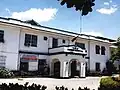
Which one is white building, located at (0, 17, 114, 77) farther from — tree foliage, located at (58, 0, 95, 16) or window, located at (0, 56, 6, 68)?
tree foliage, located at (58, 0, 95, 16)

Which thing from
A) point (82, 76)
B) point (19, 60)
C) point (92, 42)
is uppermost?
point (92, 42)

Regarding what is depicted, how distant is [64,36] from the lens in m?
30.5

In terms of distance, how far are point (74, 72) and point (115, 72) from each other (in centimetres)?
1046

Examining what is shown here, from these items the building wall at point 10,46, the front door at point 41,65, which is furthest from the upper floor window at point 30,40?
the front door at point 41,65

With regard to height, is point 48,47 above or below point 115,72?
above

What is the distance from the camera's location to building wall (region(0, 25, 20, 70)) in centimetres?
2467

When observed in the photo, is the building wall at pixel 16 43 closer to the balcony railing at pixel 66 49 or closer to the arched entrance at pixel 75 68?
the balcony railing at pixel 66 49

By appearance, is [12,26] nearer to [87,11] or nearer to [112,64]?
[112,64]

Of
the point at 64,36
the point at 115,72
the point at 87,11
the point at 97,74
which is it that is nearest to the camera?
the point at 87,11

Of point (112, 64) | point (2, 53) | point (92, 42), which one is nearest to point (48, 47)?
point (2, 53)

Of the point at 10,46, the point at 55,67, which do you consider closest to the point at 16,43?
the point at 10,46

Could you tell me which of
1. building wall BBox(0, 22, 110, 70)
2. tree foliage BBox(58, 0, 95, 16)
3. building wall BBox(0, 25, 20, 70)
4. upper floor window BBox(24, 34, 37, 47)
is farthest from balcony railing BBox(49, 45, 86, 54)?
tree foliage BBox(58, 0, 95, 16)

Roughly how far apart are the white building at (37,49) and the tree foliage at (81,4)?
69.7 ft

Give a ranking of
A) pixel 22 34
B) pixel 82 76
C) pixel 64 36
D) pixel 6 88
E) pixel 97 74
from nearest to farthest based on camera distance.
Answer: pixel 6 88 < pixel 22 34 < pixel 82 76 < pixel 64 36 < pixel 97 74
